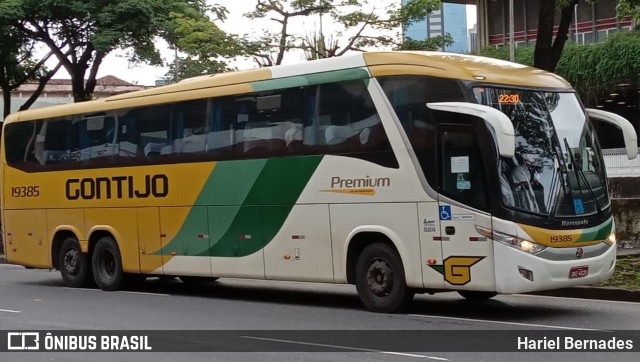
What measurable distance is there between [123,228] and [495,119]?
857 cm

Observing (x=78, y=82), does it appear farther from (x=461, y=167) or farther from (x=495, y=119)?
(x=495, y=119)

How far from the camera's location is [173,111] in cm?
1560

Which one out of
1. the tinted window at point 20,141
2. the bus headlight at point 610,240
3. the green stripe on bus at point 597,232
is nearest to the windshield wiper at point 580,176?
the green stripe on bus at point 597,232

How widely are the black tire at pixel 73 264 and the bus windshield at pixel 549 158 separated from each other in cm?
975

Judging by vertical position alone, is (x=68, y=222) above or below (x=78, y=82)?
below

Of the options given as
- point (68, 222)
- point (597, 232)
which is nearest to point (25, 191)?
point (68, 222)

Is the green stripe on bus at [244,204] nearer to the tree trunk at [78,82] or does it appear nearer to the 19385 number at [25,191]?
the 19385 number at [25,191]

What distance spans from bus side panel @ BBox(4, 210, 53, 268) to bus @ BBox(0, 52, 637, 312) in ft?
5.16

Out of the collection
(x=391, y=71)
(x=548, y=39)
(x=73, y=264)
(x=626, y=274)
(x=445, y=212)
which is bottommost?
(x=626, y=274)

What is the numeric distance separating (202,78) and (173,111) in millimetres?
828

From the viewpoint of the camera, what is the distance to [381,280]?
12.5 metres

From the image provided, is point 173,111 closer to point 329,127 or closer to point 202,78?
point 202,78

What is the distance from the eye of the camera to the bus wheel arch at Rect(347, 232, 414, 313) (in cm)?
1221

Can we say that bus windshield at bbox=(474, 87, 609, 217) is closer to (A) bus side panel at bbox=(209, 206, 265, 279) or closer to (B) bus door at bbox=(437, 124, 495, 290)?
(B) bus door at bbox=(437, 124, 495, 290)
